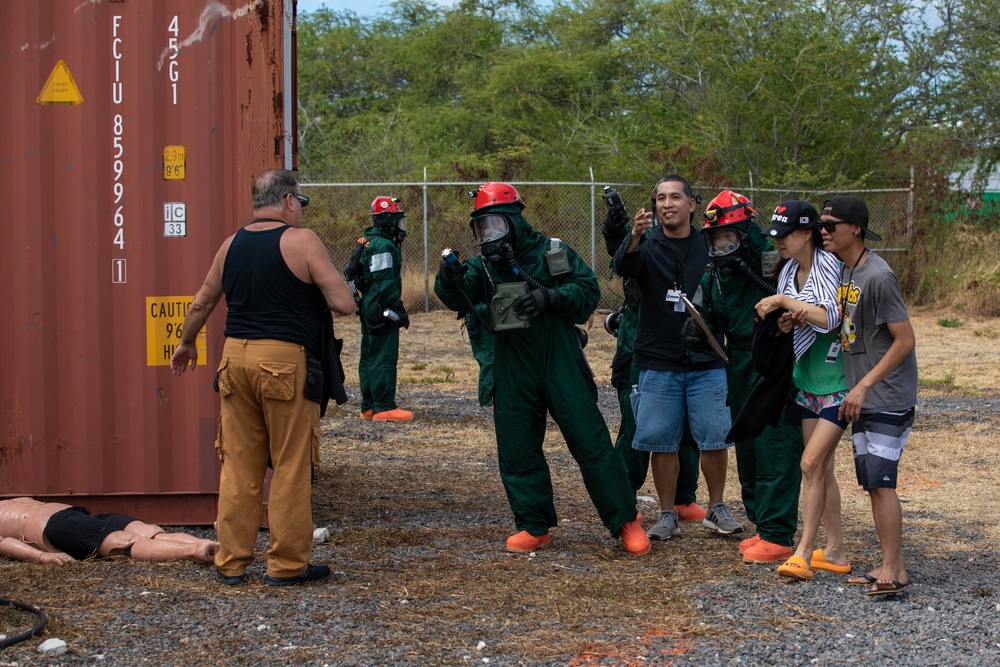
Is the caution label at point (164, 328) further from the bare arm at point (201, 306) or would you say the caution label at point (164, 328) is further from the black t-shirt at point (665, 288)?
the black t-shirt at point (665, 288)

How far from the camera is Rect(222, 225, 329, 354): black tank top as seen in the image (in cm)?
527

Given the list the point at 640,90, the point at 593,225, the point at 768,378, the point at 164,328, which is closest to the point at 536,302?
the point at 768,378

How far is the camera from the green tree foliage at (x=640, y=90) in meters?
21.1

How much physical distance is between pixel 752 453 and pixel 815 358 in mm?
1059

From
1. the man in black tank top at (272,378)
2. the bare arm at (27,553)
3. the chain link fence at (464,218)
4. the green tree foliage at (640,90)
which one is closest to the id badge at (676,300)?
the man in black tank top at (272,378)

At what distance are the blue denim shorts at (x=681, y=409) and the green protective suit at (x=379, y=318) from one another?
14.9 feet

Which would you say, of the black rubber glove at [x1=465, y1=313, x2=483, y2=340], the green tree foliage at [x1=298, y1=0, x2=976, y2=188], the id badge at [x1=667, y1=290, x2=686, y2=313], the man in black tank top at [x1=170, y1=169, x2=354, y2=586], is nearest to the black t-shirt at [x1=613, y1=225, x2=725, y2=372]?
the id badge at [x1=667, y1=290, x2=686, y2=313]

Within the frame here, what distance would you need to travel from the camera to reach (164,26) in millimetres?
6293

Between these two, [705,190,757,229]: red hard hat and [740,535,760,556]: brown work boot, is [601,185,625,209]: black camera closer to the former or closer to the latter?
[705,190,757,229]: red hard hat

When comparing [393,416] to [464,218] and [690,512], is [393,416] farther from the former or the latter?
[464,218]

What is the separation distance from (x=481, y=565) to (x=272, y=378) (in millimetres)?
1448

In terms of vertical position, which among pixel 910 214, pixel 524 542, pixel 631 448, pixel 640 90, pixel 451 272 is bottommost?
pixel 524 542

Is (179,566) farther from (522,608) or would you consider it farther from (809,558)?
(809,558)

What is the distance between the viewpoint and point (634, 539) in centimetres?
603
